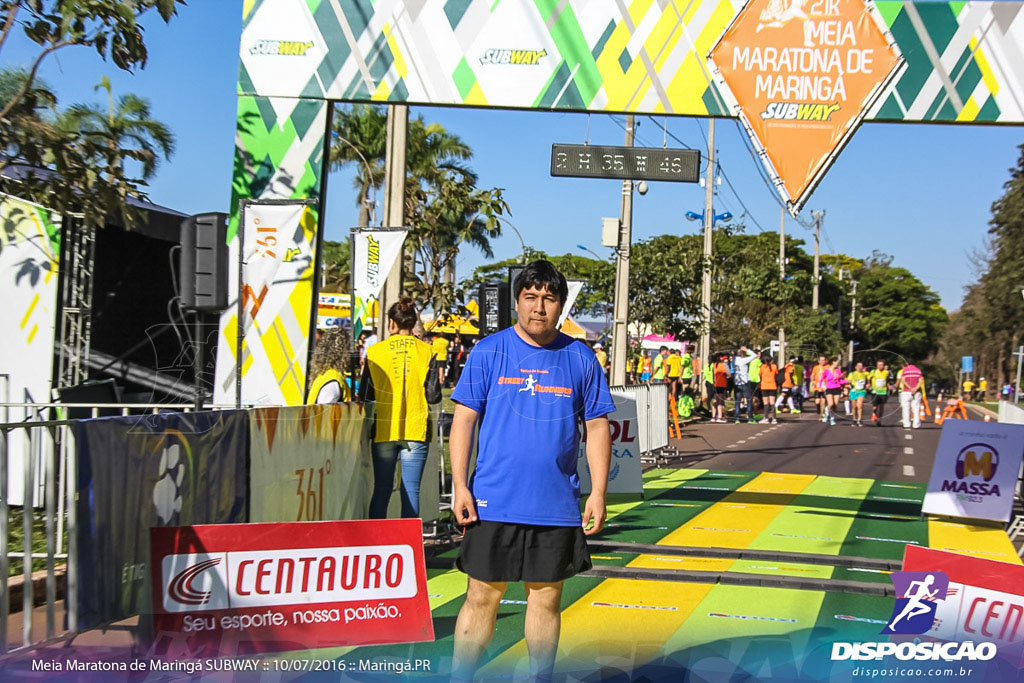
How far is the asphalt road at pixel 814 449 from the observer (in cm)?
1745

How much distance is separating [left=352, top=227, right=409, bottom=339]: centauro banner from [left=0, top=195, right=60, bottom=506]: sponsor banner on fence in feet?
10.0

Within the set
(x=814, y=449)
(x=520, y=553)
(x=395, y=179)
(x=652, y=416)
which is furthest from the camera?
(x=814, y=449)

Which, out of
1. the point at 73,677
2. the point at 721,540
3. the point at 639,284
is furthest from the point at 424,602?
the point at 639,284

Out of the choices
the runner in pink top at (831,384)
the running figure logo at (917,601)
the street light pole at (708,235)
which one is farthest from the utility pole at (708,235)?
the running figure logo at (917,601)

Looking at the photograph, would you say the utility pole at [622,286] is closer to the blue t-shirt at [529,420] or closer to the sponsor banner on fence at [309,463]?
the sponsor banner on fence at [309,463]

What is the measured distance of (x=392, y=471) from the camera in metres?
8.71

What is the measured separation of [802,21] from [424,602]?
6.19 meters

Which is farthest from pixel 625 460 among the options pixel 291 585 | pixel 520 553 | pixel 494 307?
pixel 520 553

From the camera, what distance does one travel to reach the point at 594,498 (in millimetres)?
4906

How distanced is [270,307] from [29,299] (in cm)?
338

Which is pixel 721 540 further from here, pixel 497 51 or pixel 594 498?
pixel 594 498

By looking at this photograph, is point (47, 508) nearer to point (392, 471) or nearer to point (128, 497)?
point (128, 497)

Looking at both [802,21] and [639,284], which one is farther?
[639,284]

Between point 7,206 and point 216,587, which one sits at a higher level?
point 7,206
